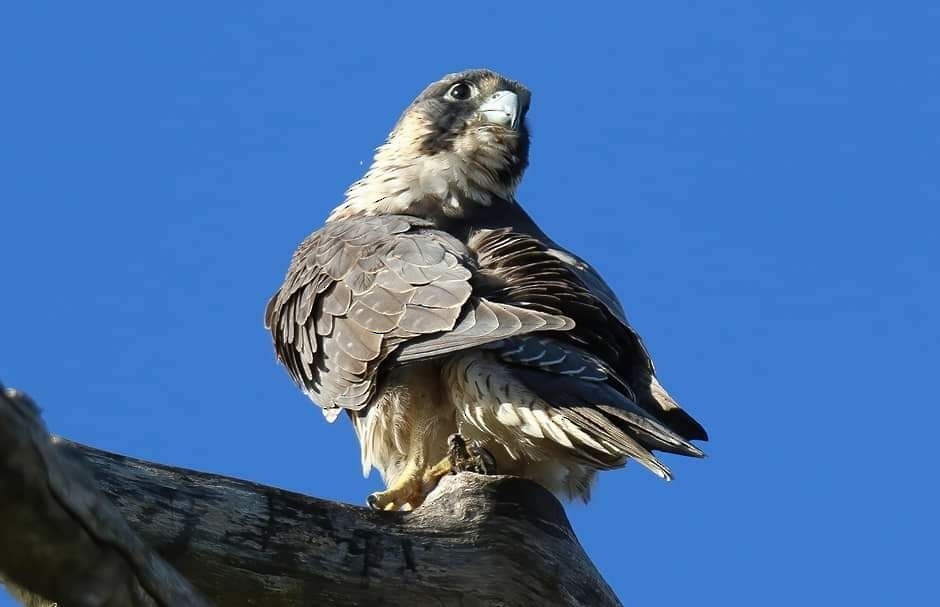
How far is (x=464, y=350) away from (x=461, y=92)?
1.88m

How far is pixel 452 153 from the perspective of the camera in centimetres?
559

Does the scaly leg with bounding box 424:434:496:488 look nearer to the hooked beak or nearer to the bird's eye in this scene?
the hooked beak

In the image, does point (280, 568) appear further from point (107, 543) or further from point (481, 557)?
point (107, 543)

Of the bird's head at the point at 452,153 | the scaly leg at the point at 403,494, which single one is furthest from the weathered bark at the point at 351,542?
the bird's head at the point at 452,153

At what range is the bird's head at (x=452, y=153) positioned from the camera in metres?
5.40

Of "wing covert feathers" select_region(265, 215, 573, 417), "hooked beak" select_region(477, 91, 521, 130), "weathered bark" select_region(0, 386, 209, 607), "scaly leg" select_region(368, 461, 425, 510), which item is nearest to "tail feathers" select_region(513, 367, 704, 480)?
"wing covert feathers" select_region(265, 215, 573, 417)

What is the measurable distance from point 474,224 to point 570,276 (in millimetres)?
665

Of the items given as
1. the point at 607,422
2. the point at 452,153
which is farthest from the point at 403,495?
the point at 452,153

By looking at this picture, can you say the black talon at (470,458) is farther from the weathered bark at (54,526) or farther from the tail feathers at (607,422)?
the weathered bark at (54,526)

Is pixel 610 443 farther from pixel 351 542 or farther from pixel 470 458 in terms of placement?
pixel 351 542

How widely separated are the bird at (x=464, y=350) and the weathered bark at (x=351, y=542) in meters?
0.34

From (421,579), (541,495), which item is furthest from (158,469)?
(541,495)

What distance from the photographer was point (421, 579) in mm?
3385

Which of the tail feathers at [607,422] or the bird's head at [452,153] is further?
the bird's head at [452,153]
